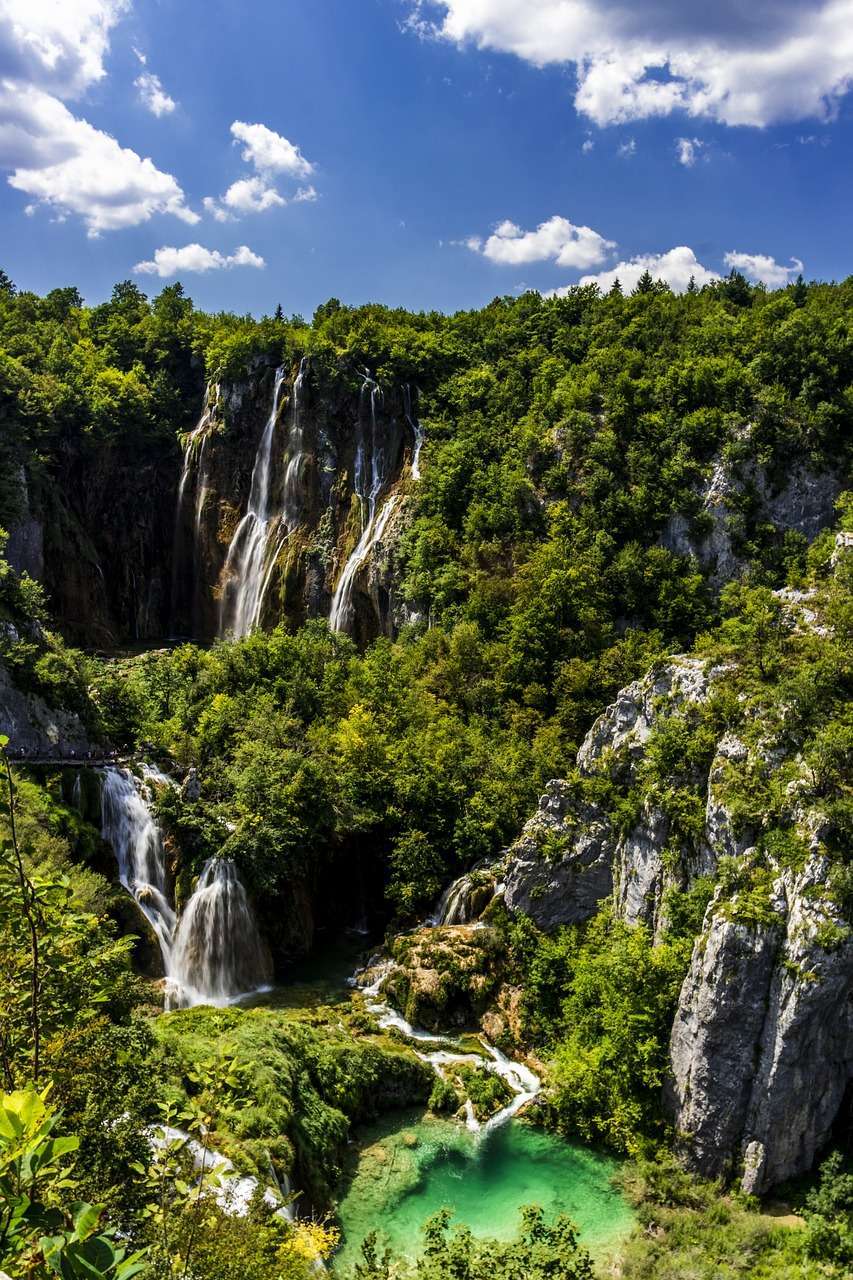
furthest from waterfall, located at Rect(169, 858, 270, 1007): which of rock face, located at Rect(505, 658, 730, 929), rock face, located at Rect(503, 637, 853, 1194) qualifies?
rock face, located at Rect(503, 637, 853, 1194)

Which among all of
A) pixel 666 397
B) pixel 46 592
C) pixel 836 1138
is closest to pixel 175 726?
pixel 46 592

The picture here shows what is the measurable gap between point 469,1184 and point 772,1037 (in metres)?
6.69

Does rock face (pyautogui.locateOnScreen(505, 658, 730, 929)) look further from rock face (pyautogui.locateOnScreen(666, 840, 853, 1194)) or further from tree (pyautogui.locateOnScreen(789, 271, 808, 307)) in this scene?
tree (pyautogui.locateOnScreen(789, 271, 808, 307))

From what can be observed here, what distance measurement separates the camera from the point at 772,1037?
16.1 m

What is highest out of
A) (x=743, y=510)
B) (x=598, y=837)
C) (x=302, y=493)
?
(x=302, y=493)

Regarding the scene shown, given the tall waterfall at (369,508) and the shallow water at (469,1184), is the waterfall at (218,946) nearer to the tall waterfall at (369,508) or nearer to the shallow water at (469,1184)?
the shallow water at (469,1184)

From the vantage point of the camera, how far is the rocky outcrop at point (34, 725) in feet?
76.7

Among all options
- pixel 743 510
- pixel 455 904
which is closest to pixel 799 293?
pixel 743 510

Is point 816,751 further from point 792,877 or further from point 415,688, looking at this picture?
point 415,688

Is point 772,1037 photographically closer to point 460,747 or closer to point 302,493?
point 460,747

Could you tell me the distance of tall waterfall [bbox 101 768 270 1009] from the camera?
861 inches

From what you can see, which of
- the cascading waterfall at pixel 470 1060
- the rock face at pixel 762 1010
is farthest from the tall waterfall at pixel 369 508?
the rock face at pixel 762 1010

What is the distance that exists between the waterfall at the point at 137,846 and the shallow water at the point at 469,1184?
8581 mm

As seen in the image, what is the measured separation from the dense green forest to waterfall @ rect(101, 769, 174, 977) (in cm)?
62
